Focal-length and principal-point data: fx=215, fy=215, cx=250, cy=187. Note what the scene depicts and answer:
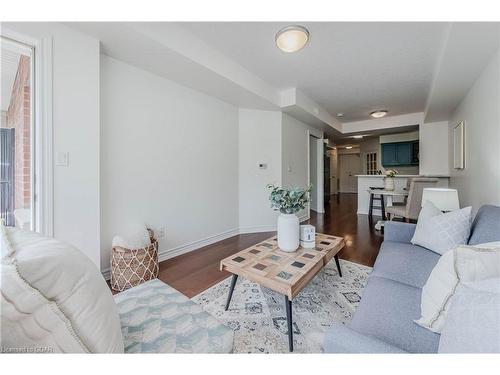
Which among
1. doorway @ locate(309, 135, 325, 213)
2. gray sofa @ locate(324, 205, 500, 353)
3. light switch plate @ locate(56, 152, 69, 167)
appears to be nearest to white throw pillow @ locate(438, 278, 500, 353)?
gray sofa @ locate(324, 205, 500, 353)

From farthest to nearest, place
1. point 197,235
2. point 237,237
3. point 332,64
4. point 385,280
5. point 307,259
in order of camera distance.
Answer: point 237,237 → point 197,235 → point 332,64 → point 307,259 → point 385,280

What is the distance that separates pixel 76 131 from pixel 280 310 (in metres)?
2.10

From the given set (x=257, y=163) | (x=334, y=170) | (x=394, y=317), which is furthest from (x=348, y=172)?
(x=394, y=317)

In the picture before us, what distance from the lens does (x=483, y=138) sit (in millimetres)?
2309

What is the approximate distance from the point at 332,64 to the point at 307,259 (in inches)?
94.4

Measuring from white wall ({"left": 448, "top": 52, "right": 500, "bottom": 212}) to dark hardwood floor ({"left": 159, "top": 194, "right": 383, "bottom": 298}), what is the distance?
1277 millimetres

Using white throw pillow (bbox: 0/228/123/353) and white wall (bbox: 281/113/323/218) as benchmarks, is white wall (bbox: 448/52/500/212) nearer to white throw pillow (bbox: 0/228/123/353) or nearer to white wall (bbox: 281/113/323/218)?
white wall (bbox: 281/113/323/218)

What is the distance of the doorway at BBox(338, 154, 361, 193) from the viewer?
1018cm

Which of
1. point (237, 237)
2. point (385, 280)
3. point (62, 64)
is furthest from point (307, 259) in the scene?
point (62, 64)

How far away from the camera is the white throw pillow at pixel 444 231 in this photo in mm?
1588

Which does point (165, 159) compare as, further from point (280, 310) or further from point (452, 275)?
point (452, 275)
